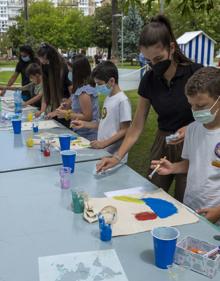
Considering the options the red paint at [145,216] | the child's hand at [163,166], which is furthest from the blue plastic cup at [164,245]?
the child's hand at [163,166]

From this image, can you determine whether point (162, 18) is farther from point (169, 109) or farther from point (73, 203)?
point (73, 203)

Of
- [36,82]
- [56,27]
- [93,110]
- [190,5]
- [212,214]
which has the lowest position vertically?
[212,214]

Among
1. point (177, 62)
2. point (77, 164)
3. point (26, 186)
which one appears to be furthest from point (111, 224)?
point (177, 62)

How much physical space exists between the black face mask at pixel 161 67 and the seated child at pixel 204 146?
1.11 ft

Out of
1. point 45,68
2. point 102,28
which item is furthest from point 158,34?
point 102,28

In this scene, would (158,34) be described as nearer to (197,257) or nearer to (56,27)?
(197,257)

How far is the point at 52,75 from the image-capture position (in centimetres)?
396

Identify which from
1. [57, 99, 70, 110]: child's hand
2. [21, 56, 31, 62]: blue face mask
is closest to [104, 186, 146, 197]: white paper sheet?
[57, 99, 70, 110]: child's hand

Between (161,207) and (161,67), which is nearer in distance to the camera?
(161,207)

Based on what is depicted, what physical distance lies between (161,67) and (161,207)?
0.89 m

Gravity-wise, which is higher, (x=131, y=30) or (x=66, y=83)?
(x=131, y=30)

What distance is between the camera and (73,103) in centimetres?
357

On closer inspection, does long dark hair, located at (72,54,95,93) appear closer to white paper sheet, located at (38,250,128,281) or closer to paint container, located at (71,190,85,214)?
paint container, located at (71,190,85,214)

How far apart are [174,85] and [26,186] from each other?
1054mm
